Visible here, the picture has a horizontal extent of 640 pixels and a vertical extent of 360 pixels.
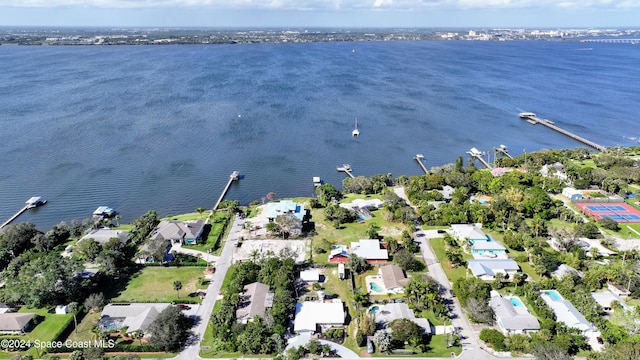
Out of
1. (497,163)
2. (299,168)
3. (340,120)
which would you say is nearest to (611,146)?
(497,163)

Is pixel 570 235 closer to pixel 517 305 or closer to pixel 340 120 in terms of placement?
pixel 517 305

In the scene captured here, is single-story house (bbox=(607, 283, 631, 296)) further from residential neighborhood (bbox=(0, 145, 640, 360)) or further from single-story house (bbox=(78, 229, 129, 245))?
single-story house (bbox=(78, 229, 129, 245))

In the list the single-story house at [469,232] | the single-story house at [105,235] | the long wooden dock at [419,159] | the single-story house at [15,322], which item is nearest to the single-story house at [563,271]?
the single-story house at [469,232]

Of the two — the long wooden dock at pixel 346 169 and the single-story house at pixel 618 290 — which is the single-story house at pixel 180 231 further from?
the single-story house at pixel 618 290

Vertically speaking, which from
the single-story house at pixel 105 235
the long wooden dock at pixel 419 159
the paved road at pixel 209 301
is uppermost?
the long wooden dock at pixel 419 159

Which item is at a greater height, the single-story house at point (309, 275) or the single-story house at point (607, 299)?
the single-story house at point (309, 275)

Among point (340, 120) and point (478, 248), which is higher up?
point (340, 120)
